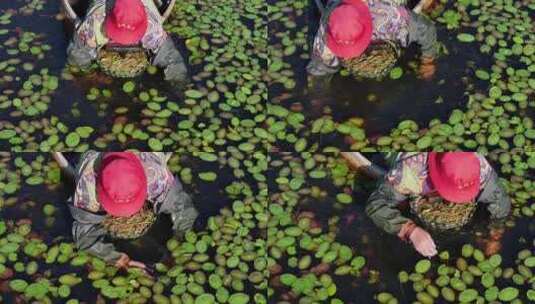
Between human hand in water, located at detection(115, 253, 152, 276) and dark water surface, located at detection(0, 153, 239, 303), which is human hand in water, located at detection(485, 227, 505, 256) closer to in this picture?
dark water surface, located at detection(0, 153, 239, 303)

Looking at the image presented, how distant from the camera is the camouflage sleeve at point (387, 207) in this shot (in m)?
4.68

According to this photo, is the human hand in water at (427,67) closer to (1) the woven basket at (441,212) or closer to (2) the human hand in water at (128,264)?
(1) the woven basket at (441,212)

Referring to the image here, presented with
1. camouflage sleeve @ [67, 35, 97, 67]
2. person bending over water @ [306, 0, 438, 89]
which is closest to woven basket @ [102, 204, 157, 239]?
camouflage sleeve @ [67, 35, 97, 67]

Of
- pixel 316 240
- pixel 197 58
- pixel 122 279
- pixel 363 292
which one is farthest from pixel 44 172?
pixel 363 292

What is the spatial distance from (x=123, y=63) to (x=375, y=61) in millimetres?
1569

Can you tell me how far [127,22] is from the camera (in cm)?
501

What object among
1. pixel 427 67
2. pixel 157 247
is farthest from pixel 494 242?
pixel 157 247

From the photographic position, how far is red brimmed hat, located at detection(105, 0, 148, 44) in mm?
4996

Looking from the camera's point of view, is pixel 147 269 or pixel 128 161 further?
pixel 147 269

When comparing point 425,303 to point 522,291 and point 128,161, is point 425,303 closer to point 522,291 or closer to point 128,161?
point 522,291

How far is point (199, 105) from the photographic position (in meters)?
5.36

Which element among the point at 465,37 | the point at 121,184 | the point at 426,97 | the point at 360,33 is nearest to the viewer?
the point at 121,184

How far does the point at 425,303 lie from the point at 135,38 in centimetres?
219

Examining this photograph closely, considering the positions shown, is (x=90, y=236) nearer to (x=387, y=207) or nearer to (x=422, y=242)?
(x=387, y=207)
